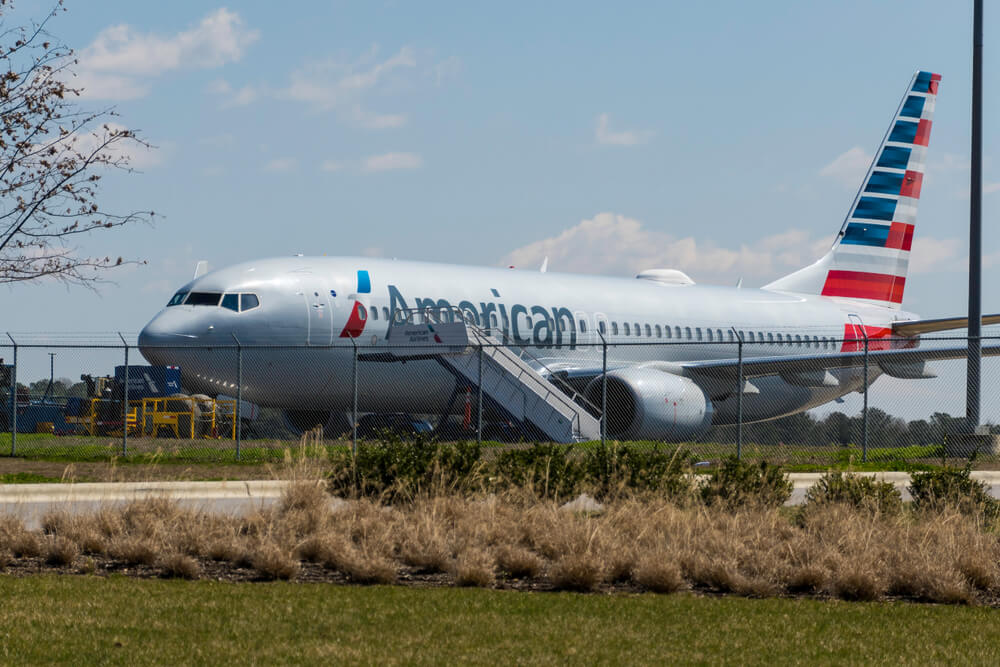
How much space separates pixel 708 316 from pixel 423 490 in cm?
2204

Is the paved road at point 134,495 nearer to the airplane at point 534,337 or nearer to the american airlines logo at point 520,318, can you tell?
the airplane at point 534,337

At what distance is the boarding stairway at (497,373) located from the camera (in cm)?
2567

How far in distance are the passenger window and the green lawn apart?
612 inches

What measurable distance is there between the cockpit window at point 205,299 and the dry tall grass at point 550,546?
43.3 feet

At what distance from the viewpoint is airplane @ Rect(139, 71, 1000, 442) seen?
25.2 metres

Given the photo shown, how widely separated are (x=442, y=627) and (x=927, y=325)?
31.5 m

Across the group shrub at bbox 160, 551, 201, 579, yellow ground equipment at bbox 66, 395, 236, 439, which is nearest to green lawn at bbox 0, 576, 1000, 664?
shrub at bbox 160, 551, 201, 579

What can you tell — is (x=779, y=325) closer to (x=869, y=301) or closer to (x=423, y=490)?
(x=869, y=301)

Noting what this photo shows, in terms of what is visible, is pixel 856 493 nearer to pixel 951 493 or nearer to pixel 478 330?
pixel 951 493

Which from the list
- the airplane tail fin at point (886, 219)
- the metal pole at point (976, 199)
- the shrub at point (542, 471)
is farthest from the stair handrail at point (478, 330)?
the airplane tail fin at point (886, 219)

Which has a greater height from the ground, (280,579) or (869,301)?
A: (869,301)

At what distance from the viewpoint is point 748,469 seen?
14.2 meters

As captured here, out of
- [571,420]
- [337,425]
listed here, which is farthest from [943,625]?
[337,425]

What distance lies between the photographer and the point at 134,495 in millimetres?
12516
